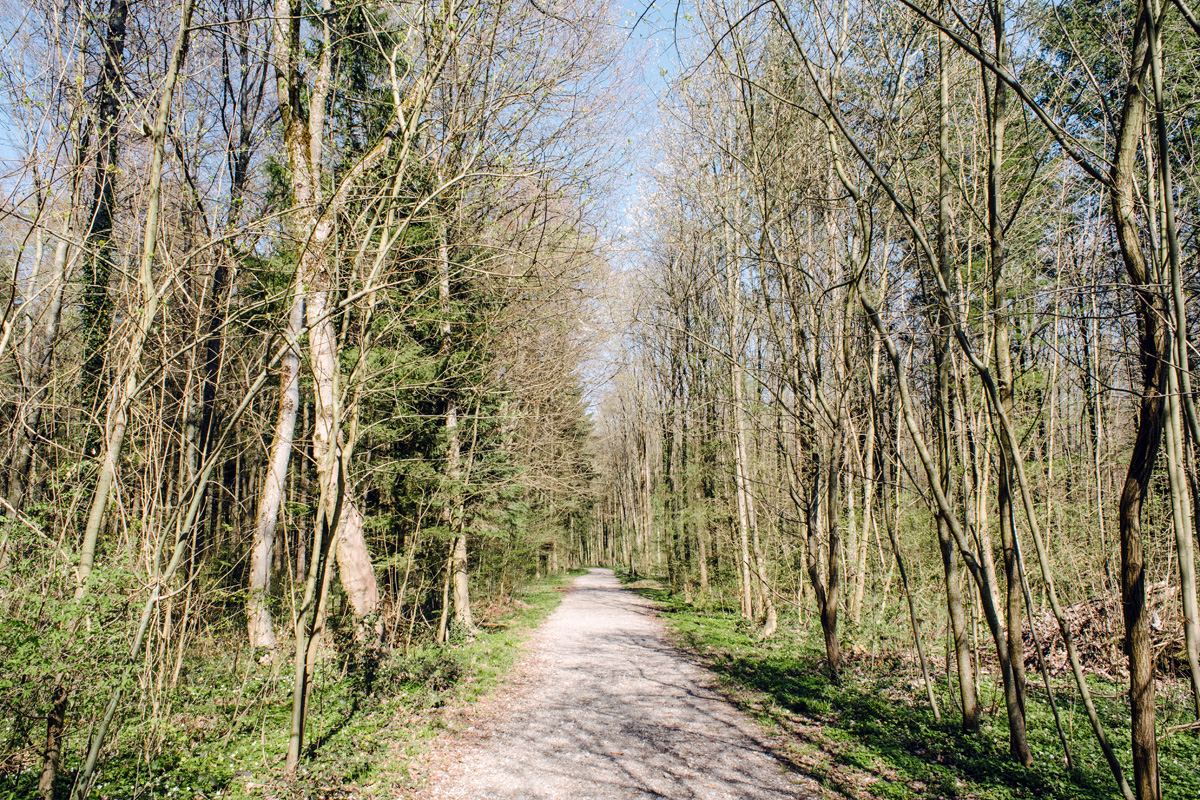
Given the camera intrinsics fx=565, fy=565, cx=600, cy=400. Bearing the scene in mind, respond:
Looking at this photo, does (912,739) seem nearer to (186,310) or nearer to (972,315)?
(972,315)

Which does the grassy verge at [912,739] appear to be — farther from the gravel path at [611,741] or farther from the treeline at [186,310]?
the treeline at [186,310]

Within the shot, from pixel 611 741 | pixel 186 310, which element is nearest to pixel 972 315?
pixel 611 741

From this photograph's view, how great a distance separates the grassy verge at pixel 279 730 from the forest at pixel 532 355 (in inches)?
1.8

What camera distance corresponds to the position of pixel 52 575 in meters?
2.67

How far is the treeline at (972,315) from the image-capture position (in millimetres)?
2680

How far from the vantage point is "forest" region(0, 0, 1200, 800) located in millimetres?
2688

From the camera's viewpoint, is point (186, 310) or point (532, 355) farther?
point (532, 355)

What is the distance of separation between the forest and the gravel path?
46 cm

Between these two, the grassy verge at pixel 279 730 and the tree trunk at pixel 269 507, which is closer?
the grassy verge at pixel 279 730

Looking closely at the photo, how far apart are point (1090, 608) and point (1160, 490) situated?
2082 millimetres

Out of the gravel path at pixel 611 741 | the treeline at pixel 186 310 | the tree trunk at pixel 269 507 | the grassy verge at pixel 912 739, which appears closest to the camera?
the treeline at pixel 186 310

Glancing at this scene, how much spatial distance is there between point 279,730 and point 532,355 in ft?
21.5

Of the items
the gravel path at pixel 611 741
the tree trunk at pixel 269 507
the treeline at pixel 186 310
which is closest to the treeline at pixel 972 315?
the gravel path at pixel 611 741

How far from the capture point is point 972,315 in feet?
17.1
